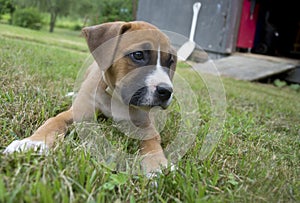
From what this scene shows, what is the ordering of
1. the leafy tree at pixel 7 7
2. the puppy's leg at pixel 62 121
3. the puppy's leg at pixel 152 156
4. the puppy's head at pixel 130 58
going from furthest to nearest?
the leafy tree at pixel 7 7 → the puppy's head at pixel 130 58 → the puppy's leg at pixel 152 156 → the puppy's leg at pixel 62 121

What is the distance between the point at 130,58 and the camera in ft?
9.29

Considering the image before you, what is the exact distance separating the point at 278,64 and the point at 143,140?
29.1ft

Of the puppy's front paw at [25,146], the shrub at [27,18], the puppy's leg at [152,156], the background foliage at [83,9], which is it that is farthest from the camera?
the background foliage at [83,9]

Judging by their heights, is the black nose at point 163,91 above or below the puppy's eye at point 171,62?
below

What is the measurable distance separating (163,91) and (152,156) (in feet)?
1.69

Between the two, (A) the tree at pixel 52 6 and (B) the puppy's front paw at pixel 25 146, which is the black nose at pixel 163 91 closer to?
(B) the puppy's front paw at pixel 25 146

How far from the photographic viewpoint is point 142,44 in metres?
2.85

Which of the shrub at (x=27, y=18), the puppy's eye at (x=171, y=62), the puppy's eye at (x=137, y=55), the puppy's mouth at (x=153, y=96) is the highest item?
the puppy's eye at (x=137, y=55)

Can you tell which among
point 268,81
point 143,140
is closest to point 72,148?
point 143,140

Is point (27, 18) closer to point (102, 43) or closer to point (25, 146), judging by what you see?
point (102, 43)

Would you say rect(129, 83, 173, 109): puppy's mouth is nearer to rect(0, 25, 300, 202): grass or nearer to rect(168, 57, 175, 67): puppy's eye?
rect(0, 25, 300, 202): grass

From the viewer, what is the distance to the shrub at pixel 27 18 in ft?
72.0

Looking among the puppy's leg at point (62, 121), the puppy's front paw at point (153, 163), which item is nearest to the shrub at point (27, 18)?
the puppy's leg at point (62, 121)

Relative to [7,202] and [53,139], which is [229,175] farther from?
[7,202]
